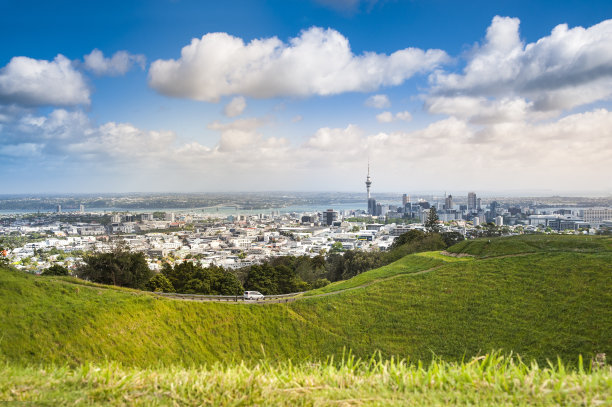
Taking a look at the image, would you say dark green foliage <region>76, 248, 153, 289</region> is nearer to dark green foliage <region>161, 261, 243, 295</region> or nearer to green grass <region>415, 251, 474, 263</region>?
dark green foliage <region>161, 261, 243, 295</region>

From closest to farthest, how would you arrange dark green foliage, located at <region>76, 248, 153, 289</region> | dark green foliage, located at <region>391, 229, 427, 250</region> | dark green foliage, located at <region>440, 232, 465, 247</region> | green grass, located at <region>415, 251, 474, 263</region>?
green grass, located at <region>415, 251, 474, 263</region>, dark green foliage, located at <region>76, 248, 153, 289</region>, dark green foliage, located at <region>391, 229, 427, 250</region>, dark green foliage, located at <region>440, 232, 465, 247</region>

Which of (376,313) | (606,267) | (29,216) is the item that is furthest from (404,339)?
(29,216)

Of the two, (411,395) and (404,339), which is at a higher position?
(411,395)

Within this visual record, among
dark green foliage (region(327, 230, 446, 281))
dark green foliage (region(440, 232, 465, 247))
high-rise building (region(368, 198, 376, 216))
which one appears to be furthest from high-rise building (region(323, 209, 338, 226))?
dark green foliage (region(440, 232, 465, 247))

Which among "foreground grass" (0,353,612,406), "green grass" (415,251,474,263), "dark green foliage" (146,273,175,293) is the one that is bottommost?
"dark green foliage" (146,273,175,293)

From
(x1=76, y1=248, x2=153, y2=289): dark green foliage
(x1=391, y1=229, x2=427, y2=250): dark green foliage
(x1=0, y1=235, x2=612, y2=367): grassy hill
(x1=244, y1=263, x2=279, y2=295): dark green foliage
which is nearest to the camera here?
(x1=0, y1=235, x2=612, y2=367): grassy hill

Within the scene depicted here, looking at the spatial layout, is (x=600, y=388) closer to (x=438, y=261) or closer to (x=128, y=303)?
(x=128, y=303)

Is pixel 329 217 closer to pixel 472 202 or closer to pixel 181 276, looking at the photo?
pixel 472 202

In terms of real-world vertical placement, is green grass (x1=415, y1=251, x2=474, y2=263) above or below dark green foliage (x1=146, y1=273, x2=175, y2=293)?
above

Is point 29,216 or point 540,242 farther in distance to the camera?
point 29,216
